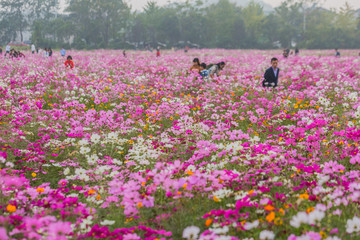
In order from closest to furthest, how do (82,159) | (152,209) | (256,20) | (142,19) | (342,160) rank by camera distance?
(152,209) < (342,160) < (82,159) < (256,20) < (142,19)

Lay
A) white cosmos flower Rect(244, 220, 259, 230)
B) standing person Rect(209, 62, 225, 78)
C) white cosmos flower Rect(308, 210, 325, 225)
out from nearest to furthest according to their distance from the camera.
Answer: white cosmos flower Rect(308, 210, 325, 225), white cosmos flower Rect(244, 220, 259, 230), standing person Rect(209, 62, 225, 78)

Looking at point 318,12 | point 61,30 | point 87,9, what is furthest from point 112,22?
point 318,12

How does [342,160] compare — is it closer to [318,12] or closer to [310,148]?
[310,148]

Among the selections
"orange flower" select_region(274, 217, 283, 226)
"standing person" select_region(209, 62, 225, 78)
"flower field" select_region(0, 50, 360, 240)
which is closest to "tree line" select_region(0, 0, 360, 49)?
"standing person" select_region(209, 62, 225, 78)

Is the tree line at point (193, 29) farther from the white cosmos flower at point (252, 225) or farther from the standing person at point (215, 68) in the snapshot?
the white cosmos flower at point (252, 225)

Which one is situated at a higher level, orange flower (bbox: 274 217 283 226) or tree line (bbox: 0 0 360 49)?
tree line (bbox: 0 0 360 49)

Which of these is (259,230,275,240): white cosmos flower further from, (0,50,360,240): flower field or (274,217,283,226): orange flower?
(274,217,283,226): orange flower

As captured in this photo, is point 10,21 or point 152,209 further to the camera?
point 10,21

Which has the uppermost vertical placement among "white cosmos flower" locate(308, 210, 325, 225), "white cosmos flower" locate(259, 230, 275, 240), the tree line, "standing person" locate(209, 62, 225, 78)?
the tree line

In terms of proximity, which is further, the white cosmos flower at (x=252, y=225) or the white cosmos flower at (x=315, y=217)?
the white cosmos flower at (x=252, y=225)

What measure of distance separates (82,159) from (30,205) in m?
1.83

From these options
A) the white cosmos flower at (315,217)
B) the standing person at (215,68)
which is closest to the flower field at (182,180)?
the white cosmos flower at (315,217)

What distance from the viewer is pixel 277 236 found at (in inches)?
110

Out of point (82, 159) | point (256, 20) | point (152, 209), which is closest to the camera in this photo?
point (152, 209)
